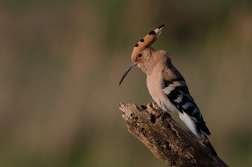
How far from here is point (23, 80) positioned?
5.69m

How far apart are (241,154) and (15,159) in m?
1.68

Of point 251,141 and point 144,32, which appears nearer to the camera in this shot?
point 251,141

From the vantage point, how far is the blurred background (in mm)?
4883

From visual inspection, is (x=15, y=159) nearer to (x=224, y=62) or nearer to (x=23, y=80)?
(x=23, y=80)

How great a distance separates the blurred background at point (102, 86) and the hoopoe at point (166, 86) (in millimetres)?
1070

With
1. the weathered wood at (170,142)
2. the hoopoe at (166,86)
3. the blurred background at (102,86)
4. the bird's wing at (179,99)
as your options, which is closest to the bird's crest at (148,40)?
the hoopoe at (166,86)

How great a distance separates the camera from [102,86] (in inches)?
206

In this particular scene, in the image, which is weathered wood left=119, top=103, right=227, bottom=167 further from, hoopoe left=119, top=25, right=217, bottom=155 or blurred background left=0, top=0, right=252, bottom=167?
blurred background left=0, top=0, right=252, bottom=167

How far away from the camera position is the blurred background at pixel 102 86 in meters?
4.88

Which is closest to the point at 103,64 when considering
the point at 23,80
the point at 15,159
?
the point at 23,80

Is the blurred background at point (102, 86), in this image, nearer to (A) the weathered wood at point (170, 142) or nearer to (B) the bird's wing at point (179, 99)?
(B) the bird's wing at point (179, 99)

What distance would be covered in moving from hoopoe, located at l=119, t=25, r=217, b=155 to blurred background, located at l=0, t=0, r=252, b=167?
1.07 metres

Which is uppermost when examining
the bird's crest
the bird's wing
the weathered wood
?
the bird's crest

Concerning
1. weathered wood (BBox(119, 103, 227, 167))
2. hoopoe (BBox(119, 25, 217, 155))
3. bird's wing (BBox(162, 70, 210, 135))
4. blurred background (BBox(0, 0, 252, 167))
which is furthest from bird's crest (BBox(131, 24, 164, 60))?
blurred background (BBox(0, 0, 252, 167))
